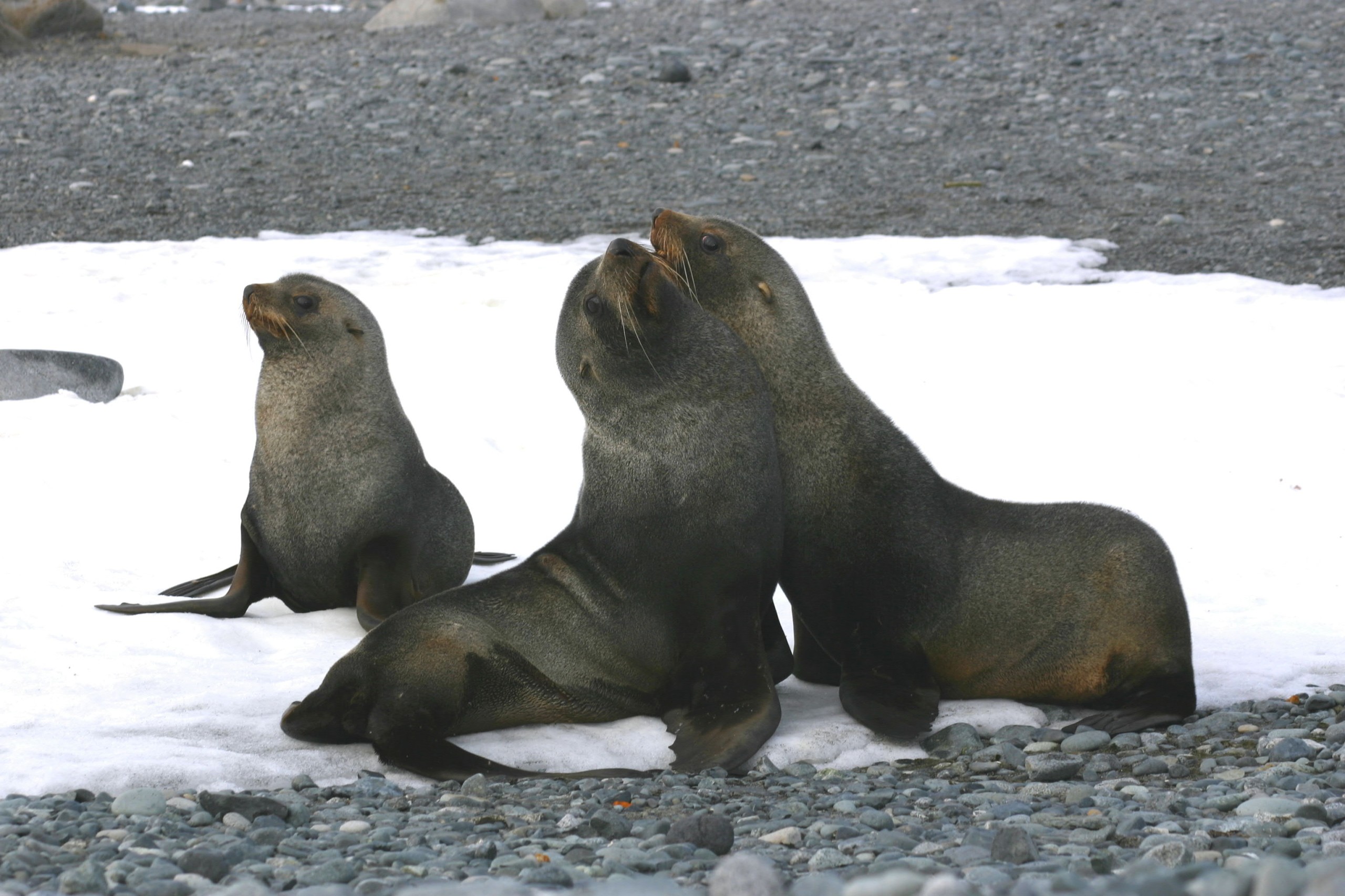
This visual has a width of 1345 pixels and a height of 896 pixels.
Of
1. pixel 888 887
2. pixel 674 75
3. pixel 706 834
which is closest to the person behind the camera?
pixel 888 887

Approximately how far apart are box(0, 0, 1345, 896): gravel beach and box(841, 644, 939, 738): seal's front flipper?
0.49 feet

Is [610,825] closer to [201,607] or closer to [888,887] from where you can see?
A: [888,887]

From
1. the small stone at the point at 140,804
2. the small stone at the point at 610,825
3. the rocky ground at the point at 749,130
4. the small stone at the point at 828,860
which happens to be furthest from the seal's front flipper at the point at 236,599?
the rocky ground at the point at 749,130

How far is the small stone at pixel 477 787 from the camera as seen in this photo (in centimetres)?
372

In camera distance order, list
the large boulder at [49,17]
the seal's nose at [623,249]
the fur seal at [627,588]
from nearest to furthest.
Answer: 1. the fur seal at [627,588]
2. the seal's nose at [623,249]
3. the large boulder at [49,17]

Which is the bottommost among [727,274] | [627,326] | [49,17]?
[627,326]

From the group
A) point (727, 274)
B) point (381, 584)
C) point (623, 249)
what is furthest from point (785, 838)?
point (381, 584)

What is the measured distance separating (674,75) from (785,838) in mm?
13344

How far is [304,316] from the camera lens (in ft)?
18.5

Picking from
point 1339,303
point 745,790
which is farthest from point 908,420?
point 745,790

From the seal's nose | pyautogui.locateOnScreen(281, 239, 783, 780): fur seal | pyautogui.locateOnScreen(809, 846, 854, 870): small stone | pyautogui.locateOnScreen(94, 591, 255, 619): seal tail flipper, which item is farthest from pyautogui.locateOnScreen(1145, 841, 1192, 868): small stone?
pyautogui.locateOnScreen(94, 591, 255, 619): seal tail flipper

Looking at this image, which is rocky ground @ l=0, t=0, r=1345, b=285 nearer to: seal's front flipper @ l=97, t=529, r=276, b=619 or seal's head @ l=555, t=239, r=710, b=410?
seal's front flipper @ l=97, t=529, r=276, b=619

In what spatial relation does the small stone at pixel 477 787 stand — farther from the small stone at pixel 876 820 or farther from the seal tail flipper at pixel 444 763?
the small stone at pixel 876 820

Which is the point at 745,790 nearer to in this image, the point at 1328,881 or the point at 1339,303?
the point at 1328,881
